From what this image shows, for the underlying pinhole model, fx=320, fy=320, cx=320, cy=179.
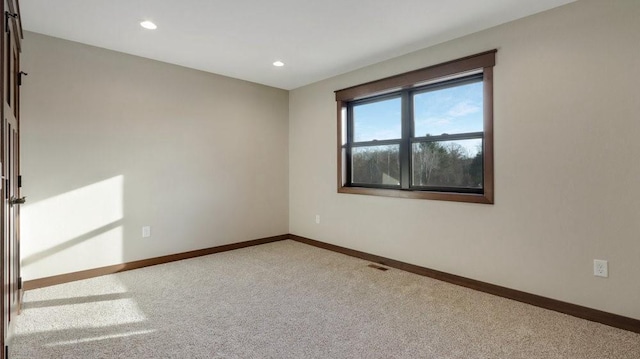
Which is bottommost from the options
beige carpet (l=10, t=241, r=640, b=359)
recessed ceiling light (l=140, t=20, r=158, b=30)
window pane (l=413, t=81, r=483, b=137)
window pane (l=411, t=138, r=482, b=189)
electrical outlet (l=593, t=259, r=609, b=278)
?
beige carpet (l=10, t=241, r=640, b=359)

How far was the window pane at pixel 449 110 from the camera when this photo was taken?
10.4 feet

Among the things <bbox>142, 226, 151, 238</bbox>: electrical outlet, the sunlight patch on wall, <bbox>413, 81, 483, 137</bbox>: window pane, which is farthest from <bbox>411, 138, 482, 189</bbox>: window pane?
the sunlight patch on wall

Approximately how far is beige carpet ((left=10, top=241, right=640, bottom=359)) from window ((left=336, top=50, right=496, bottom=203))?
1066 millimetres

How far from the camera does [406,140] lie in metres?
3.72

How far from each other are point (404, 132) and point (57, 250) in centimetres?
385

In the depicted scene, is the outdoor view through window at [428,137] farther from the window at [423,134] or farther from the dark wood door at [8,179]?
the dark wood door at [8,179]

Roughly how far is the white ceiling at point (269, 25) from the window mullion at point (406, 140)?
1.80ft

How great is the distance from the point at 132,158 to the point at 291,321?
8.72 feet

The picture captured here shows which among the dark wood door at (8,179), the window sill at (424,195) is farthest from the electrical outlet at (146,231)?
the window sill at (424,195)

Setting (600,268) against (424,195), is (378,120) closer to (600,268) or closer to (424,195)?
(424,195)

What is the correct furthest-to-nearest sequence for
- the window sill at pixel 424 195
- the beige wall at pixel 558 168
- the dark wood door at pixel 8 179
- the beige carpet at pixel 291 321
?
1. the window sill at pixel 424 195
2. the beige wall at pixel 558 168
3. the beige carpet at pixel 291 321
4. the dark wood door at pixel 8 179

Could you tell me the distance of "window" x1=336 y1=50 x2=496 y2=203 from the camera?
3107 millimetres

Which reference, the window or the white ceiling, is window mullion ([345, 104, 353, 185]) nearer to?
the window

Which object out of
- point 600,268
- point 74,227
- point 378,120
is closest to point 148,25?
point 74,227
